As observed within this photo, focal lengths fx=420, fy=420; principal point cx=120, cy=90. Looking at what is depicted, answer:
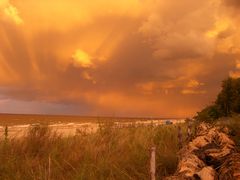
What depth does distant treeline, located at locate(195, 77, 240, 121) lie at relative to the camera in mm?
19469

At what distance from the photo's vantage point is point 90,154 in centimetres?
999

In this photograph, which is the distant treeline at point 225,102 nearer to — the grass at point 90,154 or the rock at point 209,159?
the grass at point 90,154

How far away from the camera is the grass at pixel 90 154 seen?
8344 millimetres

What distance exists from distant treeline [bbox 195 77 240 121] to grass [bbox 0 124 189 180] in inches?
261

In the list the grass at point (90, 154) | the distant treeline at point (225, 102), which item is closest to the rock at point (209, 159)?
the grass at point (90, 154)

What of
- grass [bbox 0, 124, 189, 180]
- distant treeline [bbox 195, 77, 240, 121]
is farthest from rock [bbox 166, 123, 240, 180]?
distant treeline [bbox 195, 77, 240, 121]

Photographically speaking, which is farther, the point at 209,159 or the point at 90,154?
the point at 90,154

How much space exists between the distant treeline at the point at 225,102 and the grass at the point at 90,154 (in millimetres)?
6624

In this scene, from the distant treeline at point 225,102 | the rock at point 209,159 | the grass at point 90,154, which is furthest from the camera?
the distant treeline at point 225,102

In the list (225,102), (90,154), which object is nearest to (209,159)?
(90,154)

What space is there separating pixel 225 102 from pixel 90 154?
38.8 feet

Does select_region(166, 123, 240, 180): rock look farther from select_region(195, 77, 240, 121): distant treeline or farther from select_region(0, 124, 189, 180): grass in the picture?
select_region(195, 77, 240, 121): distant treeline

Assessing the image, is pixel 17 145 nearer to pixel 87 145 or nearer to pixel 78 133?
pixel 87 145

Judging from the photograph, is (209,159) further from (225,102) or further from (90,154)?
(225,102)
